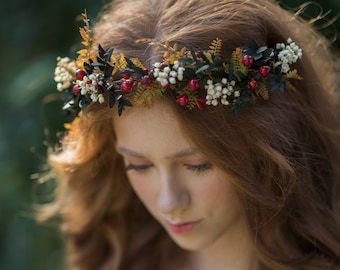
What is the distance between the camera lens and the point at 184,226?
1824 millimetres

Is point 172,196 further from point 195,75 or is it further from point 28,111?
point 28,111

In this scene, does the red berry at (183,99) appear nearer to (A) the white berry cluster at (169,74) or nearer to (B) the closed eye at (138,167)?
(A) the white berry cluster at (169,74)

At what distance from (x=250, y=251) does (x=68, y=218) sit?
726mm

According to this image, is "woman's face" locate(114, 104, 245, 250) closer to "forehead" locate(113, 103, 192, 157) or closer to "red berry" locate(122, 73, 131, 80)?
"forehead" locate(113, 103, 192, 157)

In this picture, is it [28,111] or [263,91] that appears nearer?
[263,91]

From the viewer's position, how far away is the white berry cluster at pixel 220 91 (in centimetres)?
→ 158

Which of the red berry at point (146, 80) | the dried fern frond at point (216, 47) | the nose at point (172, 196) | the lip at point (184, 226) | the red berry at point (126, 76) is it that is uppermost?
the dried fern frond at point (216, 47)

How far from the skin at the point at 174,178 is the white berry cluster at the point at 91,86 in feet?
0.32

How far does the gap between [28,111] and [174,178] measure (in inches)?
40.3

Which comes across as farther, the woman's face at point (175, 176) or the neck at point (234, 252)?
the neck at point (234, 252)

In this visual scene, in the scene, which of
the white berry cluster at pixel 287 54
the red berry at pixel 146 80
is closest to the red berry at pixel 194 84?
the red berry at pixel 146 80

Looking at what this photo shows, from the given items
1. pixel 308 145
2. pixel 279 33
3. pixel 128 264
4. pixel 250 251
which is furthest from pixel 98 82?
pixel 128 264

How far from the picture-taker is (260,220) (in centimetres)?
180

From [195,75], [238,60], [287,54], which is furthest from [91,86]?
[287,54]
